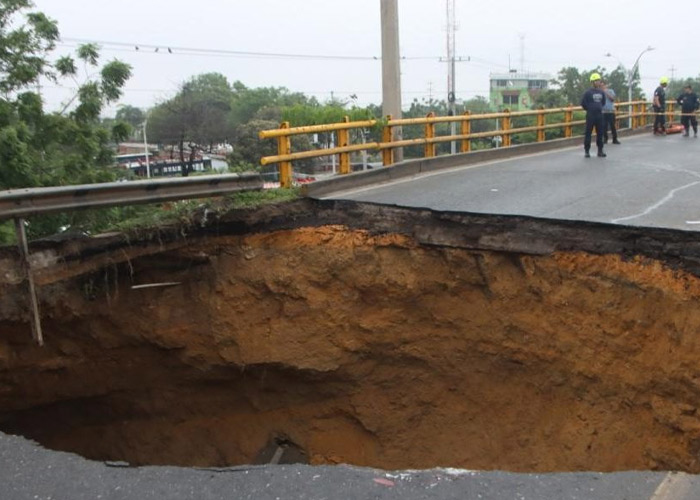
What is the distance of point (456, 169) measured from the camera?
1457 cm

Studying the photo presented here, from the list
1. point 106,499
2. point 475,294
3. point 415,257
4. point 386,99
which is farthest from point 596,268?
point 386,99

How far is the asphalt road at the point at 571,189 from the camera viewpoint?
8.70m

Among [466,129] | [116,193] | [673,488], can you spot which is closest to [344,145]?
[466,129]

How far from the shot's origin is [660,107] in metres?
23.9

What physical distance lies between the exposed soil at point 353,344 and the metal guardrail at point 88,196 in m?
0.41

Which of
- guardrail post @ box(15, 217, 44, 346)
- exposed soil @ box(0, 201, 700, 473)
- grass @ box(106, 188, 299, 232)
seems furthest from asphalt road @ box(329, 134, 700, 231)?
guardrail post @ box(15, 217, 44, 346)

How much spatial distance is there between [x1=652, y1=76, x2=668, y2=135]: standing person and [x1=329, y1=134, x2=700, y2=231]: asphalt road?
6598 millimetres

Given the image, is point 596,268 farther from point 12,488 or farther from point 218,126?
point 218,126

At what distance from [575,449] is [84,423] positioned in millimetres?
5863

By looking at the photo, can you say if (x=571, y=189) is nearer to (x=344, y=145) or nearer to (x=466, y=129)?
(x=344, y=145)

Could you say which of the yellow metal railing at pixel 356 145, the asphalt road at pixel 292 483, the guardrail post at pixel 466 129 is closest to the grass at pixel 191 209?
the yellow metal railing at pixel 356 145

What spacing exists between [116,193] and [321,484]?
437cm

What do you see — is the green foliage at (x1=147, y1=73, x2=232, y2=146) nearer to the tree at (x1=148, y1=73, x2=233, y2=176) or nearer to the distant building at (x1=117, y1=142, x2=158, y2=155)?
the tree at (x1=148, y1=73, x2=233, y2=176)

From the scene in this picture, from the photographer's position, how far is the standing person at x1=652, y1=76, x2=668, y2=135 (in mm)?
22902
